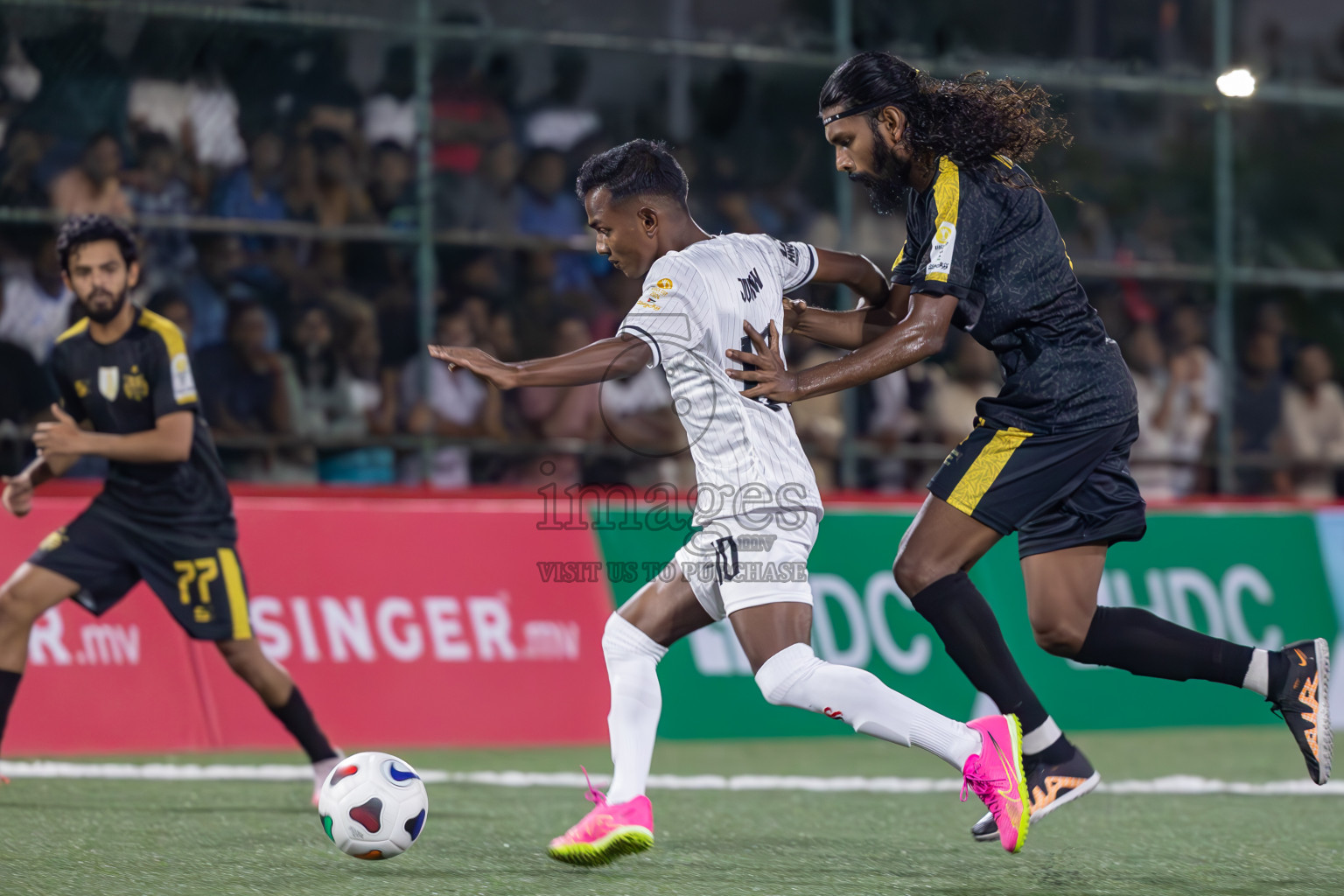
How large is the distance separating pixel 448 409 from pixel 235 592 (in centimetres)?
377

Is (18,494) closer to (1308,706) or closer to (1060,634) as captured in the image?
(1060,634)

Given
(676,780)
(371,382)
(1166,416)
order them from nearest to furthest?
(676,780) → (371,382) → (1166,416)

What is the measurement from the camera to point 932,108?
15.5 ft

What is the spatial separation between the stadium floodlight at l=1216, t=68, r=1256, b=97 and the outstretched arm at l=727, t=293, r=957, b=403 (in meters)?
7.69

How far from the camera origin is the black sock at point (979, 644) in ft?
15.6

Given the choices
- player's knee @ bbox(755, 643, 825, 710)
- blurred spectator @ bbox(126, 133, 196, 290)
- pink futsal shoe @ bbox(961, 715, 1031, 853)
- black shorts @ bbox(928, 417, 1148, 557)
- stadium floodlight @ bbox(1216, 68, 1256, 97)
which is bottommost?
pink futsal shoe @ bbox(961, 715, 1031, 853)

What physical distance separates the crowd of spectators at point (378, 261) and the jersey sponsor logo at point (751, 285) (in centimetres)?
527

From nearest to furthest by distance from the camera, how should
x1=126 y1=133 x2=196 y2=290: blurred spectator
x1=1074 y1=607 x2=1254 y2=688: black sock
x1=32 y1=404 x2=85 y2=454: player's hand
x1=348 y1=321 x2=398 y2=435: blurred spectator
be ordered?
x1=1074 y1=607 x2=1254 y2=688: black sock, x1=32 y1=404 x2=85 y2=454: player's hand, x1=126 y1=133 x2=196 y2=290: blurred spectator, x1=348 y1=321 x2=398 y2=435: blurred spectator

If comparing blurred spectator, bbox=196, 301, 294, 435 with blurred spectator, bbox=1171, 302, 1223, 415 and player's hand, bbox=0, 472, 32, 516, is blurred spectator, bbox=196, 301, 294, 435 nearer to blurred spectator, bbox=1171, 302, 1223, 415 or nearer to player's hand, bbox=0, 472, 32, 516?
player's hand, bbox=0, 472, 32, 516

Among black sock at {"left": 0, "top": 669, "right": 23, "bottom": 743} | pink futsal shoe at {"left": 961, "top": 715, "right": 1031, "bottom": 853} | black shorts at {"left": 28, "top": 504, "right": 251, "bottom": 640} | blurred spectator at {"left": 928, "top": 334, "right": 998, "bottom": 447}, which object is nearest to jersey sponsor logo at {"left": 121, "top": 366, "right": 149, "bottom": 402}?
black shorts at {"left": 28, "top": 504, "right": 251, "bottom": 640}

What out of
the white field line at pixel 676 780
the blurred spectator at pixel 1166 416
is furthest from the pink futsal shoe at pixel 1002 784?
the blurred spectator at pixel 1166 416

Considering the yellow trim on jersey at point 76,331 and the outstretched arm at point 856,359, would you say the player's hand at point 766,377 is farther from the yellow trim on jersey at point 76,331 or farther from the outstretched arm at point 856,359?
the yellow trim on jersey at point 76,331

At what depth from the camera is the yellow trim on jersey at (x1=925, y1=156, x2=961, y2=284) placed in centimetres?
455

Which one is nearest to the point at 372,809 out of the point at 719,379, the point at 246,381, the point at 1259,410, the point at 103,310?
the point at 719,379
